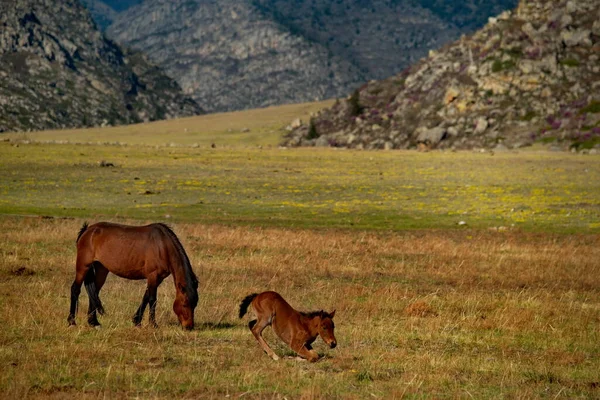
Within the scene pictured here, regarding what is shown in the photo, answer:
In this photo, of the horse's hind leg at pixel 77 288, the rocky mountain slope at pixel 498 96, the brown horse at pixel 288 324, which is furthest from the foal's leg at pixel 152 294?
the rocky mountain slope at pixel 498 96

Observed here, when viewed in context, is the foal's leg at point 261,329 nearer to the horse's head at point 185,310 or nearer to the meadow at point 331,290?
the meadow at point 331,290

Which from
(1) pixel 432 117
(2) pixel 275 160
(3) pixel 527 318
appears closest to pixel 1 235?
(3) pixel 527 318

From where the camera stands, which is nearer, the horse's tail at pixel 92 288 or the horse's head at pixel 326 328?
the horse's head at pixel 326 328

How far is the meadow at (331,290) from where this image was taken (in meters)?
13.5

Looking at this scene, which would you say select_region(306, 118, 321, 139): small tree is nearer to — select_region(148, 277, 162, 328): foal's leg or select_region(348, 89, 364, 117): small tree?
select_region(348, 89, 364, 117): small tree

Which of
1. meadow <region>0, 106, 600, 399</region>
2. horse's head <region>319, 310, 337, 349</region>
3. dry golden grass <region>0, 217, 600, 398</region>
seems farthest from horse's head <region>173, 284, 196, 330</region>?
horse's head <region>319, 310, 337, 349</region>

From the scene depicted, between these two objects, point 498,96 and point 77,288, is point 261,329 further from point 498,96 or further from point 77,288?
point 498,96

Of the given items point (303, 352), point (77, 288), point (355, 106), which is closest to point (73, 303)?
point (77, 288)

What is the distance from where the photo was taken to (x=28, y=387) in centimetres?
1214

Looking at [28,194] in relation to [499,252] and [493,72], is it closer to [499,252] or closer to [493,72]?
[499,252]

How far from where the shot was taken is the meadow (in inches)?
531

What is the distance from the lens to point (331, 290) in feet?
78.4

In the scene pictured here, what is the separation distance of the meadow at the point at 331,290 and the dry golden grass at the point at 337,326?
0.05 m

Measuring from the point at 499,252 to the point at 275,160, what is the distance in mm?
70423
